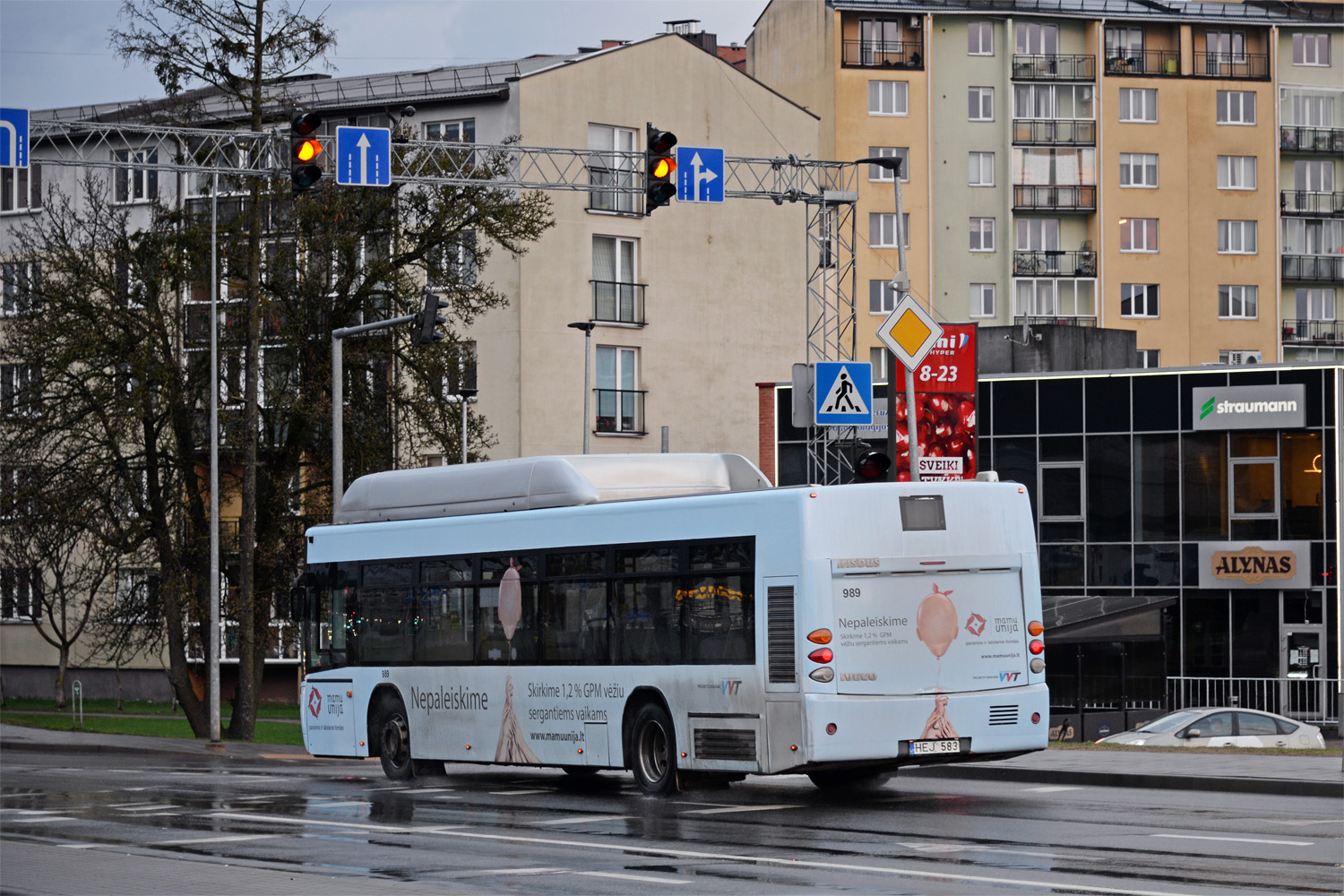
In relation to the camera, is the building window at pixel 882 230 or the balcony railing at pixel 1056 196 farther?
the balcony railing at pixel 1056 196

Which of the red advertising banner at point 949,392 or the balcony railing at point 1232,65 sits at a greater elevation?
the balcony railing at point 1232,65

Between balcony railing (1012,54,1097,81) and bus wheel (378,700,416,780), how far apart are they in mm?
→ 62662

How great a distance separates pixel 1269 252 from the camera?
80.2m

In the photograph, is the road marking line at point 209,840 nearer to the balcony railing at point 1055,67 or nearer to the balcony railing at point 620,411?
the balcony railing at point 620,411

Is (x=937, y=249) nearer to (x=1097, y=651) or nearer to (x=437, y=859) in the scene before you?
(x=1097, y=651)

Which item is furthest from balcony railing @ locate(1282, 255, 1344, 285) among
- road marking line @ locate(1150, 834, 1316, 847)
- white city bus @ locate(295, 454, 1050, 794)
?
road marking line @ locate(1150, 834, 1316, 847)

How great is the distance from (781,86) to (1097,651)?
42225 millimetres

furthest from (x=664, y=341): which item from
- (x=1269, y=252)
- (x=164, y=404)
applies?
(x=1269, y=252)

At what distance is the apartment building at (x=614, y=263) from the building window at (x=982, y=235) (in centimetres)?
Answer: 1915

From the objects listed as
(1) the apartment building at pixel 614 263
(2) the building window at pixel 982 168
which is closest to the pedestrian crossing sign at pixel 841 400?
(1) the apartment building at pixel 614 263

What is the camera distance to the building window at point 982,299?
78.8m

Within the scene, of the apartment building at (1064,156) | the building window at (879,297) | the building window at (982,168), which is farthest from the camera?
the building window at (982,168)

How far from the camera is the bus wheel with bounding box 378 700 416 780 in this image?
72.2ft

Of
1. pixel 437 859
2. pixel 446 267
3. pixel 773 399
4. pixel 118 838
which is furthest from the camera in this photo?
pixel 773 399
